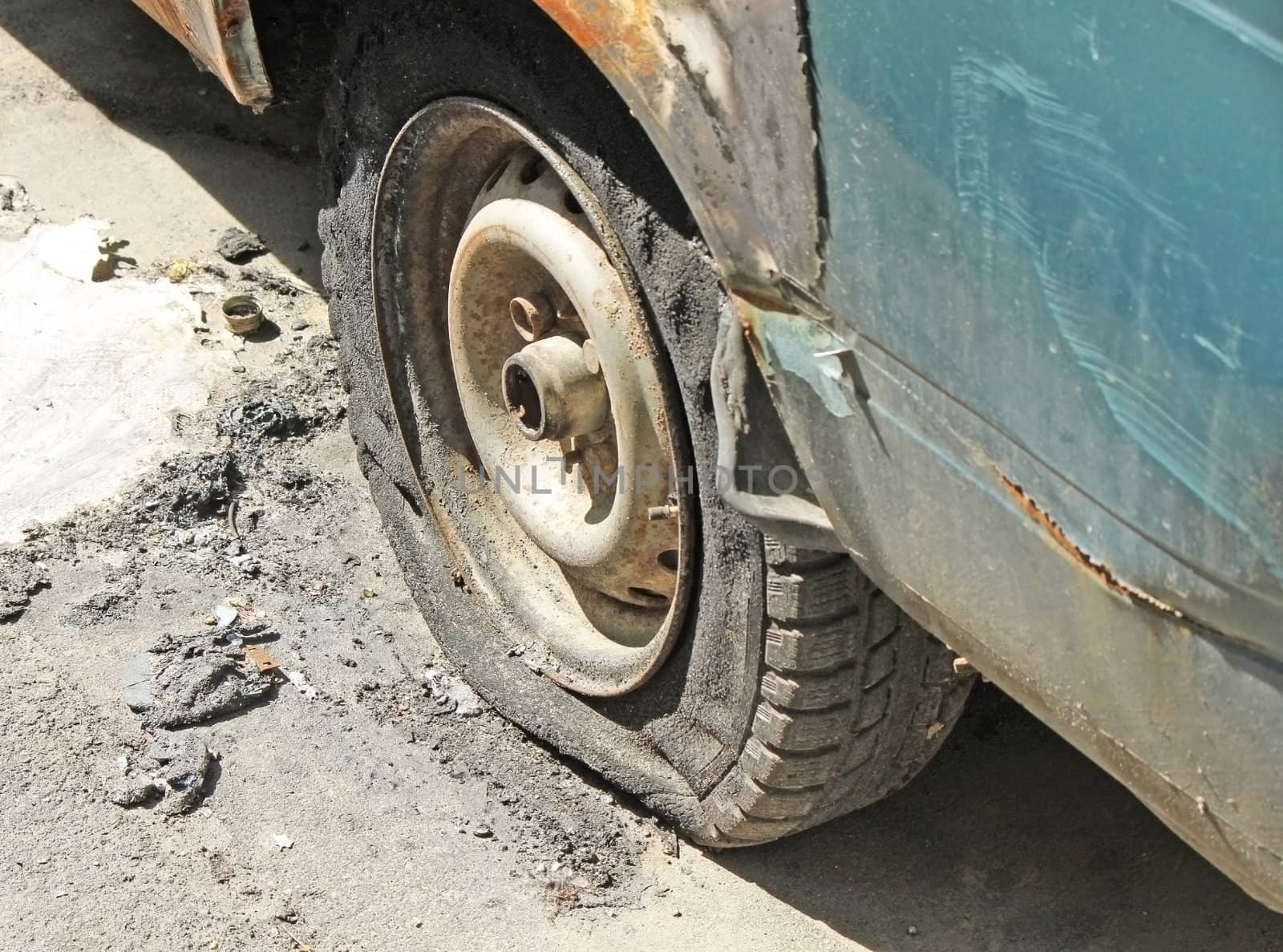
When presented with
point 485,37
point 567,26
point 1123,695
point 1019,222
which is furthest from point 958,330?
point 485,37

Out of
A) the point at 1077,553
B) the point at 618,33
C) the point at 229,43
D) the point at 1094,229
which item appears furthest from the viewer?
the point at 229,43

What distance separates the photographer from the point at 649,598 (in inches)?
102

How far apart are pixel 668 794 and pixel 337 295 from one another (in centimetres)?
121

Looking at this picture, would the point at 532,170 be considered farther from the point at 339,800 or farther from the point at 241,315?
the point at 241,315

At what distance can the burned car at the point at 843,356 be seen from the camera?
1249 mm

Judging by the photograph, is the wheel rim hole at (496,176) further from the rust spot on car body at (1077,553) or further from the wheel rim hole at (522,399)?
the rust spot on car body at (1077,553)

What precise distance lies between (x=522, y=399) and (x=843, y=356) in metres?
1.00

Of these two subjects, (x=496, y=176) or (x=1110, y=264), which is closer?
(x=1110, y=264)

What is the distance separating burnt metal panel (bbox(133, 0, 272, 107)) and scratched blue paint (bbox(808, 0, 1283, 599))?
145 centimetres

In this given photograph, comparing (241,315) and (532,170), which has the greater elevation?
Result: (532,170)

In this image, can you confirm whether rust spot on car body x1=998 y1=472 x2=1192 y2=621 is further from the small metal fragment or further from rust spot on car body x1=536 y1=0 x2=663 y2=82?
the small metal fragment

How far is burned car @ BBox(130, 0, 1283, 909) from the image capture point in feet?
4.10

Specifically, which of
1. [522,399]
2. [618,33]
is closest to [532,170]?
[522,399]

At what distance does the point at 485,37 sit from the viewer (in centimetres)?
219
